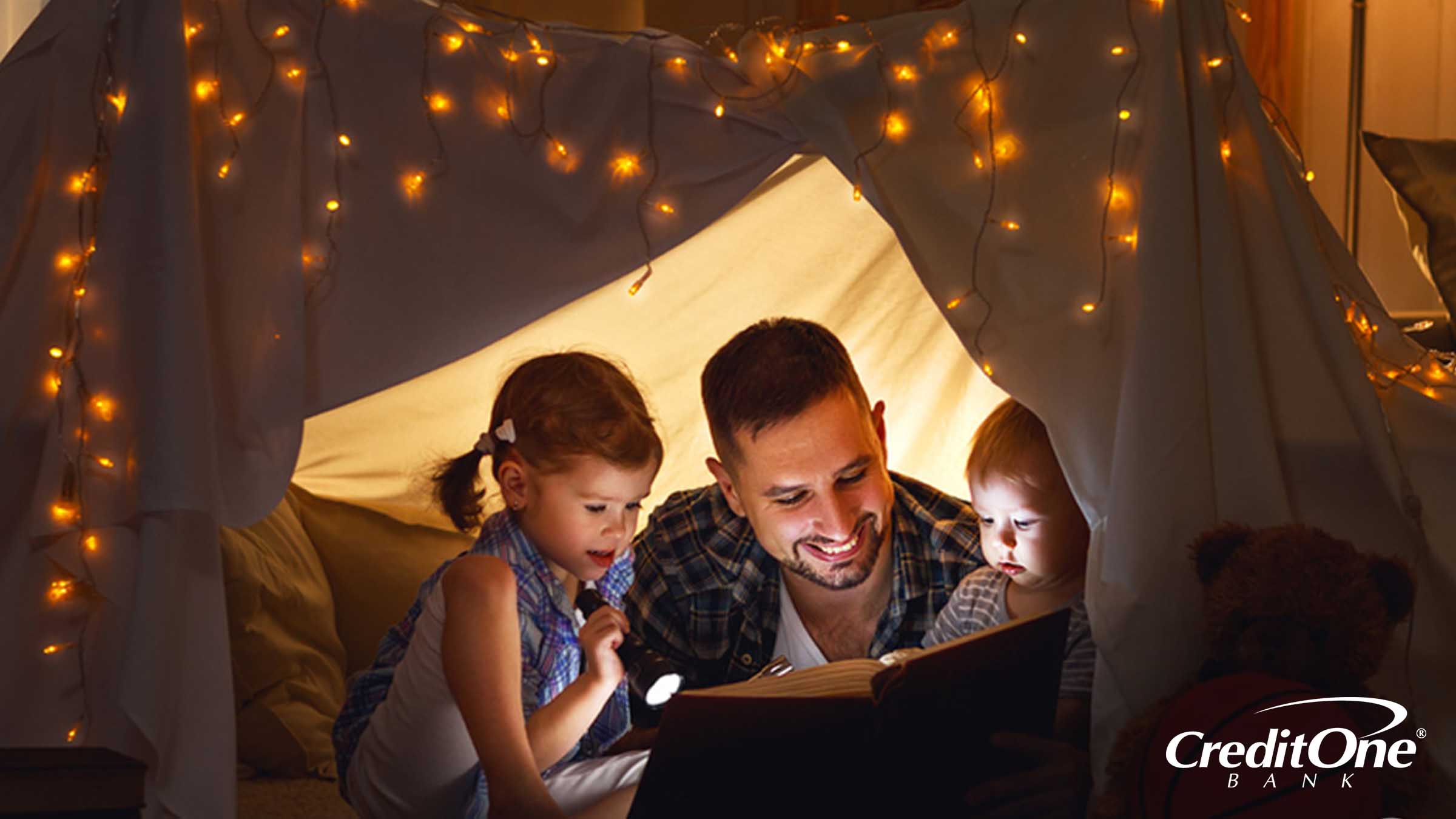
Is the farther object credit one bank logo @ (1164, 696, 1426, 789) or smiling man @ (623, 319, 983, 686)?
smiling man @ (623, 319, 983, 686)

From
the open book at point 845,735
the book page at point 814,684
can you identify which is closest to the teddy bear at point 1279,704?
the open book at point 845,735

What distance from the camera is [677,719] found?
1122 mm

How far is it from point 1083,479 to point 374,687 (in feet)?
2.98

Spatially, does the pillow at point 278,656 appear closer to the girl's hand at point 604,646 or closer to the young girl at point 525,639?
the young girl at point 525,639

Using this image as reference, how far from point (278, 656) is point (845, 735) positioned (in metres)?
1.02

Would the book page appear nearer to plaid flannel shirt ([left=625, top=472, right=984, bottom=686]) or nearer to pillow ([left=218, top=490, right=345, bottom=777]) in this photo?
plaid flannel shirt ([left=625, top=472, right=984, bottom=686])

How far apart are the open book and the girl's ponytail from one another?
701mm

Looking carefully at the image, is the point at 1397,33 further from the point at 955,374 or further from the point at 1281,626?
the point at 1281,626

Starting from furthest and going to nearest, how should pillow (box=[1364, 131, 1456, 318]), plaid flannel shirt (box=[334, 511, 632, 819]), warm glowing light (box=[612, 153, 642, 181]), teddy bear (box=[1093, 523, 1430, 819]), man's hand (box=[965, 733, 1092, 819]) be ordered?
1. pillow (box=[1364, 131, 1456, 318])
2. plaid flannel shirt (box=[334, 511, 632, 819])
3. warm glowing light (box=[612, 153, 642, 181])
4. man's hand (box=[965, 733, 1092, 819])
5. teddy bear (box=[1093, 523, 1430, 819])

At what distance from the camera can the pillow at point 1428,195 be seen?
212 centimetres

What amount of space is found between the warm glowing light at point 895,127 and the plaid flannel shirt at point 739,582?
0.55 metres

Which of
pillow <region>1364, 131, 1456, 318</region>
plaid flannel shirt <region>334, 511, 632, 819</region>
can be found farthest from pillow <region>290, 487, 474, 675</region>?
pillow <region>1364, 131, 1456, 318</region>

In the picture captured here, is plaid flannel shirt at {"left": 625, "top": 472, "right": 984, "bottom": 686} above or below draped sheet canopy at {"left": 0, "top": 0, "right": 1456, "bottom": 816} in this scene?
below

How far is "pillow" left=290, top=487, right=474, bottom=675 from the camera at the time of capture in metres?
2.18
